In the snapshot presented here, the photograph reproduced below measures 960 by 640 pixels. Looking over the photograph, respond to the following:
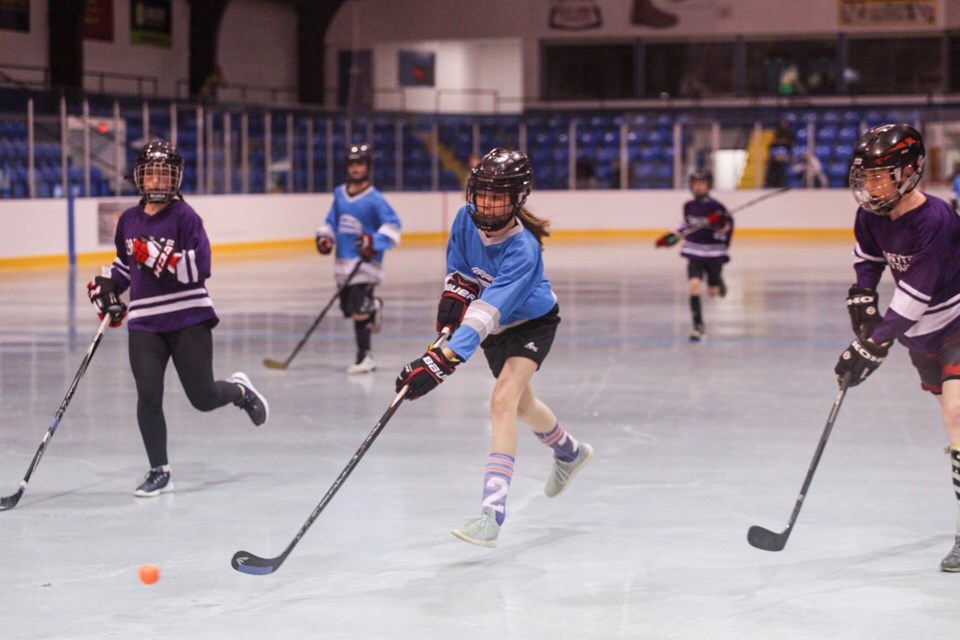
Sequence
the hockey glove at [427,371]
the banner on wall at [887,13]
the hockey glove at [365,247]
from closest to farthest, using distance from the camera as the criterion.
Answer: the hockey glove at [427,371], the hockey glove at [365,247], the banner on wall at [887,13]

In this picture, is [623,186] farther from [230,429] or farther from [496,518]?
[496,518]

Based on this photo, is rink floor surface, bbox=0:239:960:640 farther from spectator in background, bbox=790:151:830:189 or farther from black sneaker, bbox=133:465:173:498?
spectator in background, bbox=790:151:830:189

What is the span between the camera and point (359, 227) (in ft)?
28.2

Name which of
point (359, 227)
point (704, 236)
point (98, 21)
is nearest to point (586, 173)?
point (98, 21)

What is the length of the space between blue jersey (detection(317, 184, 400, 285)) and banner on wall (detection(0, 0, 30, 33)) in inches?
581

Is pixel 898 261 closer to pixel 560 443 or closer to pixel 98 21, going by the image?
pixel 560 443

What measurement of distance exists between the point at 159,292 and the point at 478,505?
4.44 ft

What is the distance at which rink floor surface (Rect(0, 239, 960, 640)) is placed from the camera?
12.2ft

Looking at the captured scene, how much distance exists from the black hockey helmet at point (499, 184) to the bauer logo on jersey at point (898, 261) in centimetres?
108

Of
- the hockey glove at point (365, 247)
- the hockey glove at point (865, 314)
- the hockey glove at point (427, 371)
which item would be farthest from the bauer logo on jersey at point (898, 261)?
the hockey glove at point (365, 247)

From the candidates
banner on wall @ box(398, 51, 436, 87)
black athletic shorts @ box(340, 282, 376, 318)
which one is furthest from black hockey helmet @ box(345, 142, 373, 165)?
banner on wall @ box(398, 51, 436, 87)

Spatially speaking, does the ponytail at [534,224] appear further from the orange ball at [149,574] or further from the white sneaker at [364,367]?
the white sneaker at [364,367]

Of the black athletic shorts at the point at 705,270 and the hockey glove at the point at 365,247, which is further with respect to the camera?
the black athletic shorts at the point at 705,270

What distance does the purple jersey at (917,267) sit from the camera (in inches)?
161
